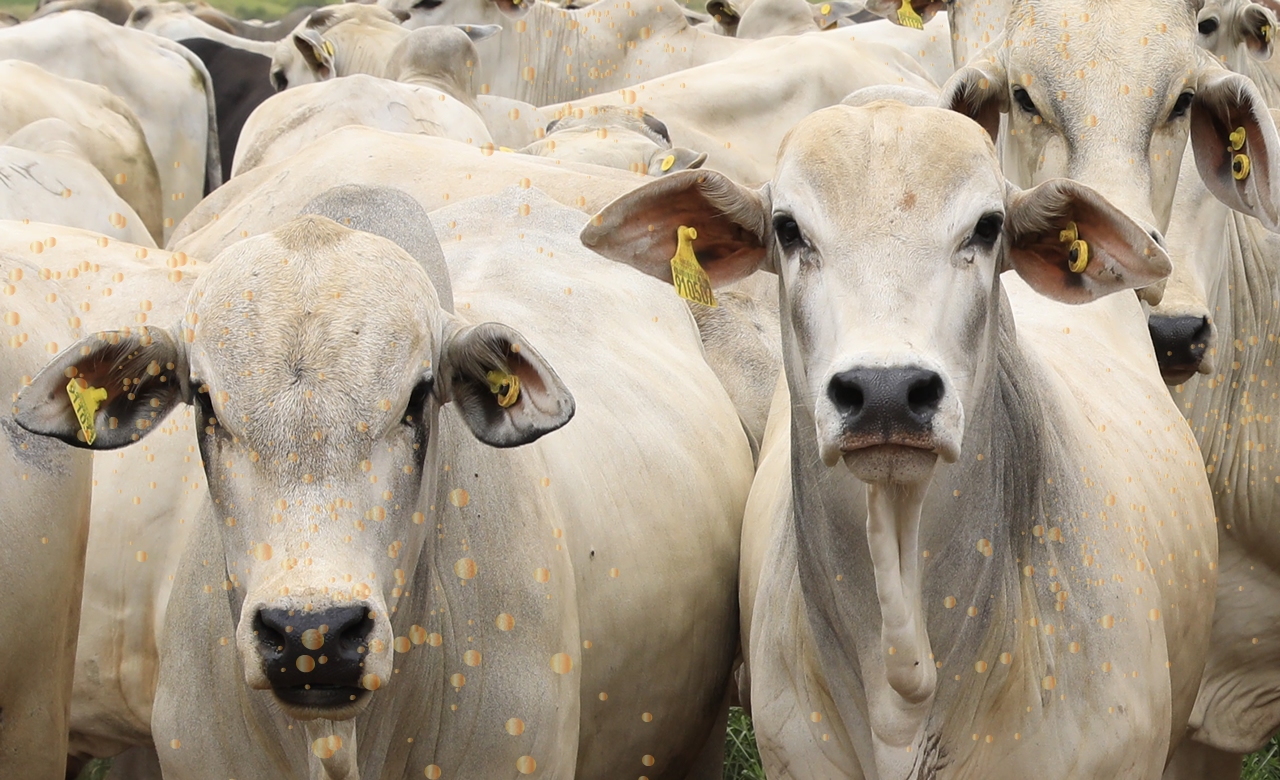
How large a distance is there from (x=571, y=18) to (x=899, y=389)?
30.3 feet

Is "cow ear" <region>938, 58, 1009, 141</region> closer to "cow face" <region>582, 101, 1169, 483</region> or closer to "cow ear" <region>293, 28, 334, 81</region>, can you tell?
"cow face" <region>582, 101, 1169, 483</region>

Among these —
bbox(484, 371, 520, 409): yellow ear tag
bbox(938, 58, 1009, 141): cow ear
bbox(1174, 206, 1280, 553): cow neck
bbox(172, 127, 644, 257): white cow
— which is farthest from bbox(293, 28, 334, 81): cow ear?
bbox(484, 371, 520, 409): yellow ear tag

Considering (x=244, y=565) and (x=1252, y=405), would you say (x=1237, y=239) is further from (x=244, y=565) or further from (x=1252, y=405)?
(x=244, y=565)

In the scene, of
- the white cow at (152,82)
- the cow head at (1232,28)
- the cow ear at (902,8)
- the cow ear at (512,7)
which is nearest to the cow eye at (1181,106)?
the cow head at (1232,28)

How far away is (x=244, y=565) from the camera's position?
11.8 ft

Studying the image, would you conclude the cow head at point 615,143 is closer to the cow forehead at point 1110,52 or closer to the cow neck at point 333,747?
the cow forehead at point 1110,52

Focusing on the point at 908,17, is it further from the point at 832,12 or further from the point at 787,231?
the point at 832,12

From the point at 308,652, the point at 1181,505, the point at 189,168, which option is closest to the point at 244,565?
the point at 308,652

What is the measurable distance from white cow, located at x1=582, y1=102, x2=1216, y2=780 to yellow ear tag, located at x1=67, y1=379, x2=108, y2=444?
1.04 meters

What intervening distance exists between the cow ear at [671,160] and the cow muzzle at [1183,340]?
2.27 meters

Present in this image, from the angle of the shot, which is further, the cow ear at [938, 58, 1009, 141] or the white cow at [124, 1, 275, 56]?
the white cow at [124, 1, 275, 56]

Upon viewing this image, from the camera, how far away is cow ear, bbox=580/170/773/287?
3.98 m

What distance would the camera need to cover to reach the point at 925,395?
3350 millimetres

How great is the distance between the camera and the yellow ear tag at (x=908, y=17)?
22.2 ft
